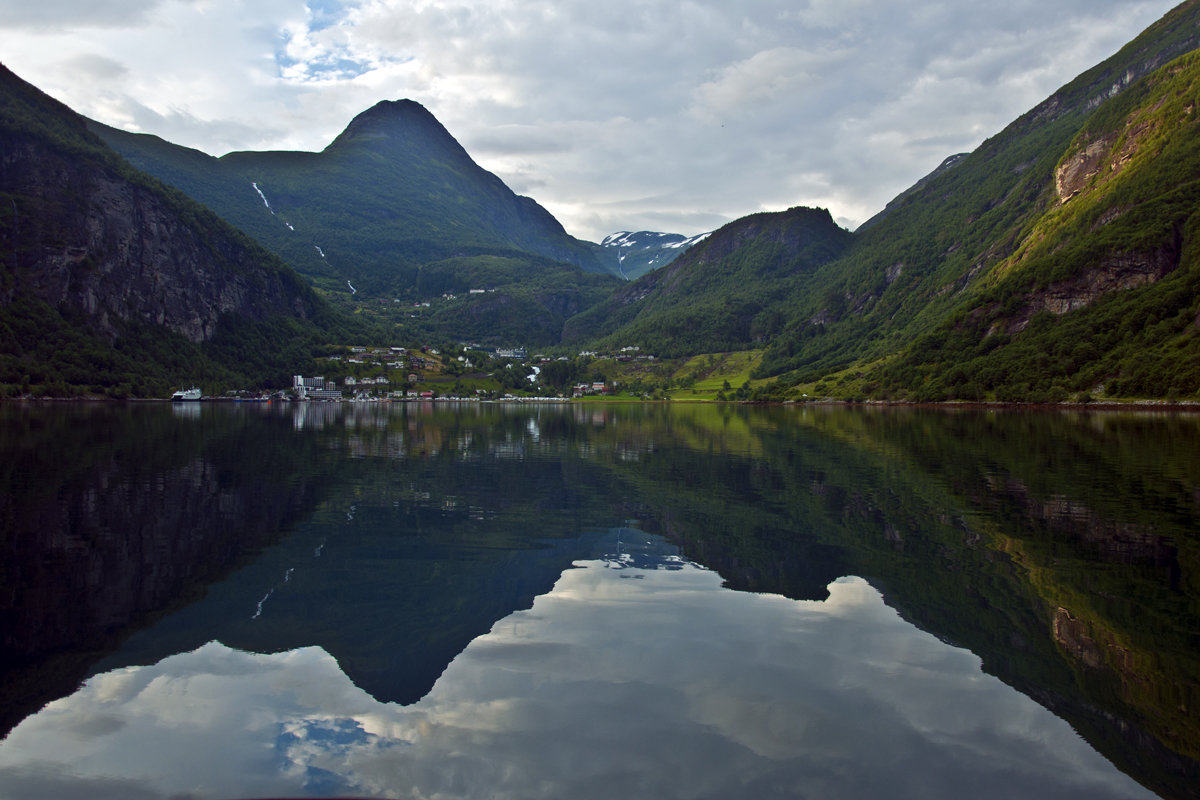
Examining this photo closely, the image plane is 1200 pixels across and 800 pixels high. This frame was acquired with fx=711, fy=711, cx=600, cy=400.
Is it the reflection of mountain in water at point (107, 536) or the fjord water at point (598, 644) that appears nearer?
the fjord water at point (598, 644)

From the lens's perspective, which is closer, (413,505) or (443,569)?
(443,569)

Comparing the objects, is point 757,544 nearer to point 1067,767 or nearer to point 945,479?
point 1067,767

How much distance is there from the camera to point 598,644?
13312 millimetres

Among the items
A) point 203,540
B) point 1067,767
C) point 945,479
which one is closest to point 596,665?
point 1067,767

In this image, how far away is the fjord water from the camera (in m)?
8.90

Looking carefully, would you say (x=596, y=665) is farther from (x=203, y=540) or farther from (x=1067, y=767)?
(x=203, y=540)

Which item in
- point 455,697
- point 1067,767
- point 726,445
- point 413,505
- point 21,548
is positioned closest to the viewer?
point 1067,767

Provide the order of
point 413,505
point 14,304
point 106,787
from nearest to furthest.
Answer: point 106,787 → point 413,505 → point 14,304

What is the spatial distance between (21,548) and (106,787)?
46.2ft

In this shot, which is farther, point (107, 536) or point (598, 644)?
point (107, 536)

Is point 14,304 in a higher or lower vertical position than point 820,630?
higher

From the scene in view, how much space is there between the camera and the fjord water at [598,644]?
29.2 ft

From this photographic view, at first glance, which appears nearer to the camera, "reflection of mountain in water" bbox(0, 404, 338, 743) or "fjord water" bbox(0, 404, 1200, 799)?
"fjord water" bbox(0, 404, 1200, 799)

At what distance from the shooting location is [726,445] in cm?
5812
